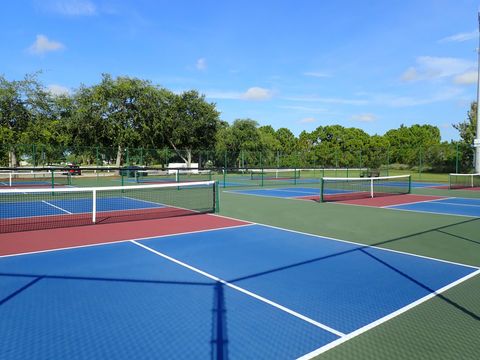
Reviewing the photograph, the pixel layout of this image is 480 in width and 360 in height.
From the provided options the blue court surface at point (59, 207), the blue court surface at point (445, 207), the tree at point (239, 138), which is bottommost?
the blue court surface at point (59, 207)

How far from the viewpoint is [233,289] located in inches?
199

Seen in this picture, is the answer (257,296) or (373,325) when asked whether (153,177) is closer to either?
(257,296)

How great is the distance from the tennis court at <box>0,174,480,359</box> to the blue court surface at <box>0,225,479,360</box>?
2 centimetres

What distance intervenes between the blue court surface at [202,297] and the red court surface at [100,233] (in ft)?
2.31

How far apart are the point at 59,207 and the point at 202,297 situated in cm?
1076

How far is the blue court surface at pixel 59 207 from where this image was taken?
1225 cm

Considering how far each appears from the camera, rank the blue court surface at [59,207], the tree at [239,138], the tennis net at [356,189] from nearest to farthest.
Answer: the blue court surface at [59,207] → the tennis net at [356,189] → the tree at [239,138]

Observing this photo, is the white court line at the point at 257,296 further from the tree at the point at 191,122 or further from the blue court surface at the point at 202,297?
the tree at the point at 191,122

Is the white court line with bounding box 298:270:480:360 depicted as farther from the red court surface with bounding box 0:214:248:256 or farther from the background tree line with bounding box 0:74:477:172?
the background tree line with bounding box 0:74:477:172

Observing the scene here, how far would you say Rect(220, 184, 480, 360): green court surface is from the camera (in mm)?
3521

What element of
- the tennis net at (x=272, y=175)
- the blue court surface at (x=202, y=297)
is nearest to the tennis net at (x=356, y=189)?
the tennis net at (x=272, y=175)

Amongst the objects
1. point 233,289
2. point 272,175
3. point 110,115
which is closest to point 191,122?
point 110,115

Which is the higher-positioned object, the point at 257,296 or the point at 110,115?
the point at 110,115

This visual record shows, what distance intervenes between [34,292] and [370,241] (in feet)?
Result: 20.5
